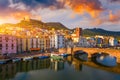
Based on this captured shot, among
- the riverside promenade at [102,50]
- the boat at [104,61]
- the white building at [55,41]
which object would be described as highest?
the white building at [55,41]

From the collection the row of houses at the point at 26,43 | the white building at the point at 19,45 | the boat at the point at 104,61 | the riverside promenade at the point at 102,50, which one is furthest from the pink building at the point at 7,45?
the boat at the point at 104,61

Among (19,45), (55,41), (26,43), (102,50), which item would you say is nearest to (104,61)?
(102,50)

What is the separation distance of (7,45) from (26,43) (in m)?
19.7

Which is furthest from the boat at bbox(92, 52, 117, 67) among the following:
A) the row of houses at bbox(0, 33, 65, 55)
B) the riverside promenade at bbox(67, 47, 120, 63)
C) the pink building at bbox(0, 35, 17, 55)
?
the pink building at bbox(0, 35, 17, 55)

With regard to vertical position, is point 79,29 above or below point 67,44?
above

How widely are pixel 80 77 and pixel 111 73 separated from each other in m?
12.1

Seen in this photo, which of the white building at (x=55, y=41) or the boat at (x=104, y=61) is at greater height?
the white building at (x=55, y=41)

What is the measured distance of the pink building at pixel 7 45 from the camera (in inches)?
3591

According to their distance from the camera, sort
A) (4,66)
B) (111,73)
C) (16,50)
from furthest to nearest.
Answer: (16,50), (4,66), (111,73)

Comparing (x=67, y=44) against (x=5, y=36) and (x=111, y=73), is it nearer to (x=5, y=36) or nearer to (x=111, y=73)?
(x=5, y=36)

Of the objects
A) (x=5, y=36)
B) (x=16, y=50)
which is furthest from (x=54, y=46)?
(x=5, y=36)

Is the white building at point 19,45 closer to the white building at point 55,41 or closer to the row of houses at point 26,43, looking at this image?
the row of houses at point 26,43

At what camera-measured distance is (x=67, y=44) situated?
14862 cm

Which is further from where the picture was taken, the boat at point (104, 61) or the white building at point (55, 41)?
the white building at point (55, 41)
